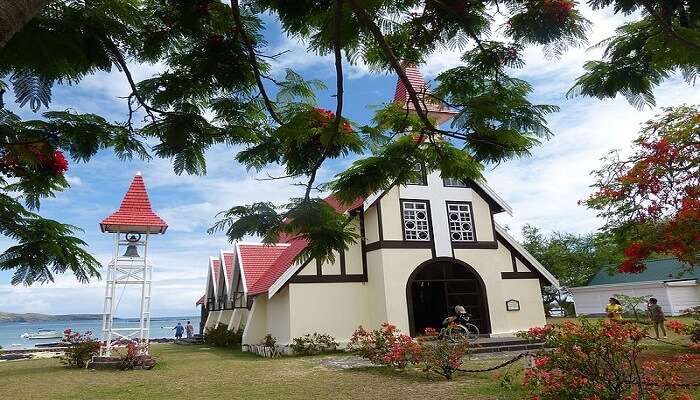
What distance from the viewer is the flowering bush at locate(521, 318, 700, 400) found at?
5.48 meters

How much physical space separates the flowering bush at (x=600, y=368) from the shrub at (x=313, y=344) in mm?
10653

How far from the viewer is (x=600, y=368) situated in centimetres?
590

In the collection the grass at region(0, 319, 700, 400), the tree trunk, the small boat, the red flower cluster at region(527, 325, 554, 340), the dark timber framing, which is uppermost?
the dark timber framing

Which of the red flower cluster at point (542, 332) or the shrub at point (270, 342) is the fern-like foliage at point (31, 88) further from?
the shrub at point (270, 342)

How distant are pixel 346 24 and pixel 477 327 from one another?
16.3 metres

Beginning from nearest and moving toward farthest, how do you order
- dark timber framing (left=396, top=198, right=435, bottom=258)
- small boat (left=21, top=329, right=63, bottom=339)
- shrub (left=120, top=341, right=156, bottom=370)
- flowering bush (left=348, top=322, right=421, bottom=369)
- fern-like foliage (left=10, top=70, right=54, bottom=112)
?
fern-like foliage (left=10, top=70, right=54, bottom=112) → flowering bush (left=348, top=322, right=421, bottom=369) → shrub (left=120, top=341, right=156, bottom=370) → dark timber framing (left=396, top=198, right=435, bottom=258) → small boat (left=21, top=329, right=63, bottom=339)

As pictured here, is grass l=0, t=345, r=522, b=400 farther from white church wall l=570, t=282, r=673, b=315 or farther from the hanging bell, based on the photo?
white church wall l=570, t=282, r=673, b=315

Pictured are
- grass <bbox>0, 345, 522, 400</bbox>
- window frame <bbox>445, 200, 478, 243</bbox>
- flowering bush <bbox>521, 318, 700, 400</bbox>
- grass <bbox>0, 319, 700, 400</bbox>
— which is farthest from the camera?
window frame <bbox>445, 200, 478, 243</bbox>

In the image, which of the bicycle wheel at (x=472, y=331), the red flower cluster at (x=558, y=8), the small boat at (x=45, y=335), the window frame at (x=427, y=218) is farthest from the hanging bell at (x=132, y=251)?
the small boat at (x=45, y=335)

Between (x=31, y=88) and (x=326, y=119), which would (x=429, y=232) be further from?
(x=31, y=88)

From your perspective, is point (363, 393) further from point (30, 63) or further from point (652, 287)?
point (652, 287)

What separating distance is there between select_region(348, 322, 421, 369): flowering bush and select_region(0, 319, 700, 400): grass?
0.29 metres

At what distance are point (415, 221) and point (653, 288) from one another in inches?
881

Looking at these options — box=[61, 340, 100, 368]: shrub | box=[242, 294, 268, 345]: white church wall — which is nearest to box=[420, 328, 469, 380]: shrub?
box=[242, 294, 268, 345]: white church wall
